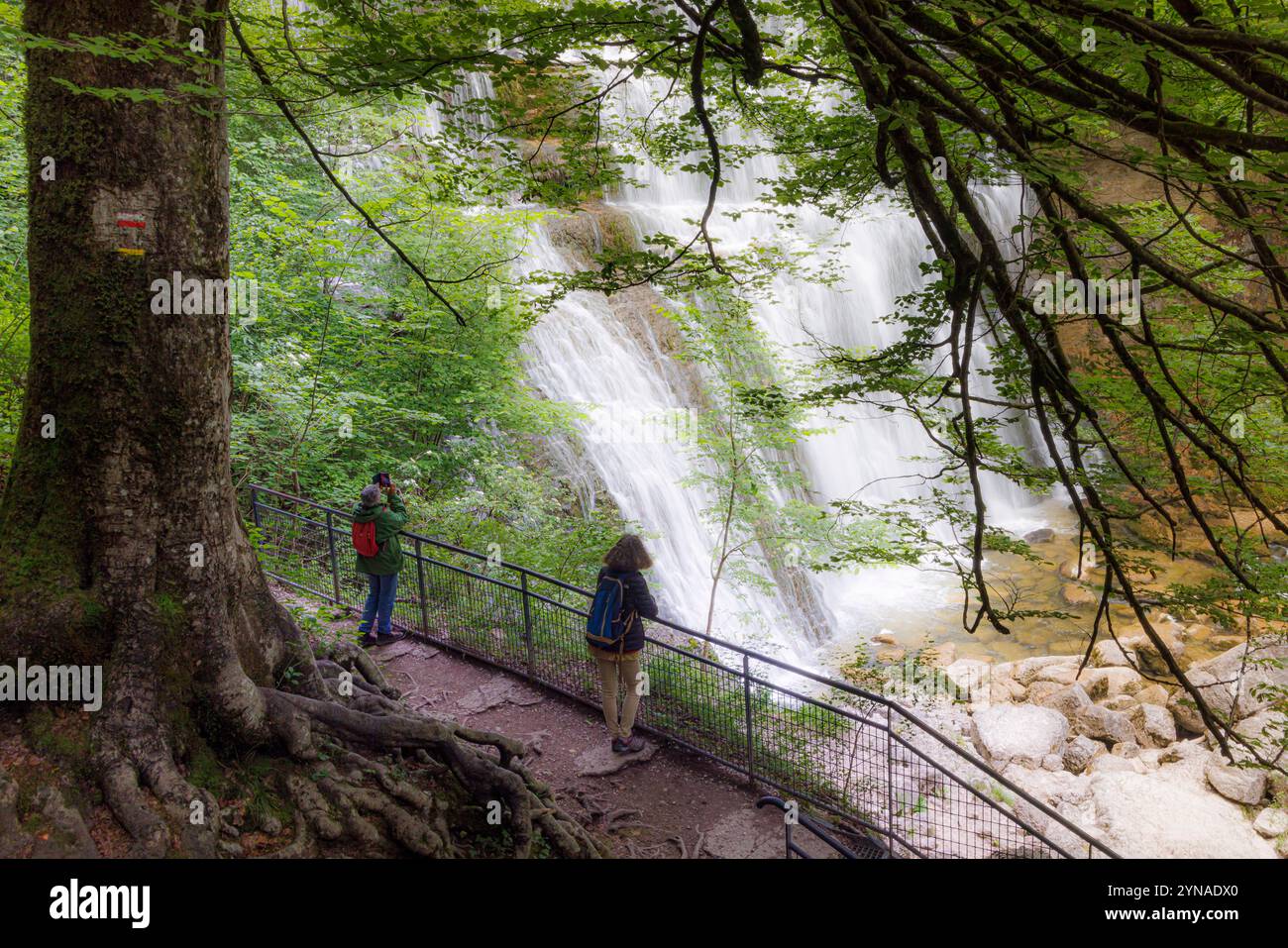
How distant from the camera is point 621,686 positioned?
239 inches

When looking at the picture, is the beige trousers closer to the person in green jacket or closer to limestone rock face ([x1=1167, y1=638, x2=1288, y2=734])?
the person in green jacket

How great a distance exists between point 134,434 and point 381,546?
3.33 meters

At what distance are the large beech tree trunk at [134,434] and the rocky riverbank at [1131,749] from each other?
901 centimetres

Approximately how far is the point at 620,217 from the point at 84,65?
15488mm

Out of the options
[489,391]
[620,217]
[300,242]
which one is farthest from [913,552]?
[620,217]

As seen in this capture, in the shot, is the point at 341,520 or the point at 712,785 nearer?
the point at 712,785

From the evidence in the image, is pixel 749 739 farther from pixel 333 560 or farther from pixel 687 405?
pixel 687 405

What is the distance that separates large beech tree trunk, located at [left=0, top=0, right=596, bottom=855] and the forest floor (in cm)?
184

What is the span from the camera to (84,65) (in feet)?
11.0


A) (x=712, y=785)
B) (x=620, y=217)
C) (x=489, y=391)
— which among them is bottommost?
(x=712, y=785)

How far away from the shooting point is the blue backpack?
550 cm
